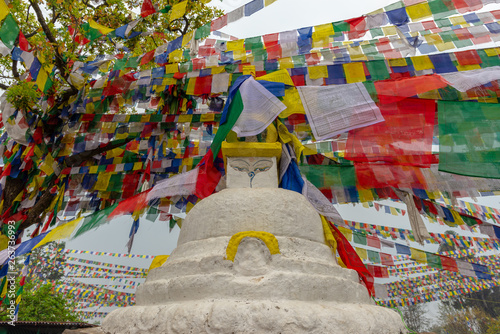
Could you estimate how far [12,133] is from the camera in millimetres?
6324

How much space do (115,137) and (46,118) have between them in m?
1.37

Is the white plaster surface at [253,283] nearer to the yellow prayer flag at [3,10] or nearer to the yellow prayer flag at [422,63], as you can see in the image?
the yellow prayer flag at [422,63]

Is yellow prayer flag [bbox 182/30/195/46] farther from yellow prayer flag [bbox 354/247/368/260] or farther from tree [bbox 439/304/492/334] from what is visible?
tree [bbox 439/304/492/334]

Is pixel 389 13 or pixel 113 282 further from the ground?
pixel 389 13

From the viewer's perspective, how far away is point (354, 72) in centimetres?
520

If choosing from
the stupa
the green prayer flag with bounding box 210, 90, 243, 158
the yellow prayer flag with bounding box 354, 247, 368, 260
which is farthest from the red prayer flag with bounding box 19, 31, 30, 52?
the yellow prayer flag with bounding box 354, 247, 368, 260

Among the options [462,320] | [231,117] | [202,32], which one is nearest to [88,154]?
[202,32]

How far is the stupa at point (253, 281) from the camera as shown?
7.61 ft

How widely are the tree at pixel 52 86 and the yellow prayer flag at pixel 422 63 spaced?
13.0ft

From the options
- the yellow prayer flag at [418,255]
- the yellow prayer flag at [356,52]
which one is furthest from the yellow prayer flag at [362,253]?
the yellow prayer flag at [356,52]

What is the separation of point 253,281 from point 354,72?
3.96 m

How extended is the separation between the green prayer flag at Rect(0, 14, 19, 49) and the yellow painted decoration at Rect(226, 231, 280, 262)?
459cm

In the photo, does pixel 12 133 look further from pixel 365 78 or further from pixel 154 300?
pixel 365 78

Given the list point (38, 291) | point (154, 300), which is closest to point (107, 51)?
point (154, 300)
